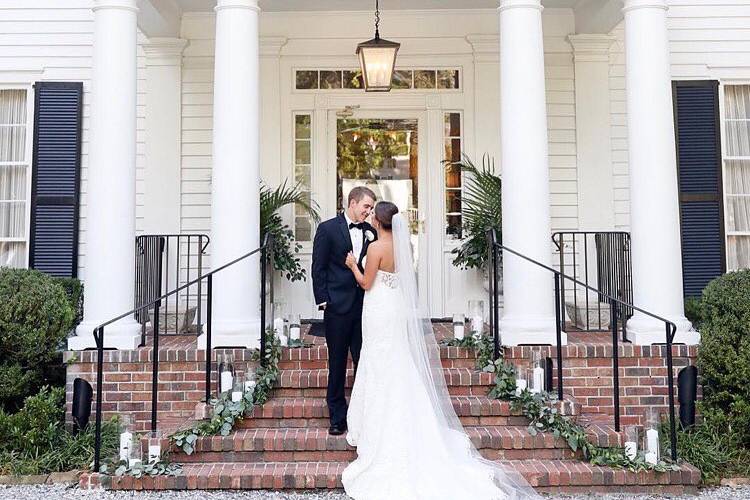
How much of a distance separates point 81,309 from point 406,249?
434 cm

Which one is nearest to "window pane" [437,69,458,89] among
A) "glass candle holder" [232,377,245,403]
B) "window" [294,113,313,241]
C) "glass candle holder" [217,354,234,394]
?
"window" [294,113,313,241]

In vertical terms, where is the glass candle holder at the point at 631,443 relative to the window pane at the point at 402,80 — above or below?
below

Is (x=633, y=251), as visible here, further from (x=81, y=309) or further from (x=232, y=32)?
(x=81, y=309)

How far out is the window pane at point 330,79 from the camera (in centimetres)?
774

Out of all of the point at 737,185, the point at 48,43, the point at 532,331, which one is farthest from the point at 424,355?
the point at 48,43

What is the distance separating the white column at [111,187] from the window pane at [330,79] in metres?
2.62

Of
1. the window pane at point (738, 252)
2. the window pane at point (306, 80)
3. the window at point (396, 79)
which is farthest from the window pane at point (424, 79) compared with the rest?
the window pane at point (738, 252)

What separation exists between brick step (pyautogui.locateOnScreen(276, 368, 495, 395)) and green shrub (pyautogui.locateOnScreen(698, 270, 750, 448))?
1.85 metres

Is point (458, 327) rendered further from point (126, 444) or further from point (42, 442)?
point (42, 442)

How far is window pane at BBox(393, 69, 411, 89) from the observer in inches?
305

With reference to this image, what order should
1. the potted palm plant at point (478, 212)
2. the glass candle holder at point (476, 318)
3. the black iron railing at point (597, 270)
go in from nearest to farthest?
the glass candle holder at point (476, 318)
the black iron railing at point (597, 270)
the potted palm plant at point (478, 212)

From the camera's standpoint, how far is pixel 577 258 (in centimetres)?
757

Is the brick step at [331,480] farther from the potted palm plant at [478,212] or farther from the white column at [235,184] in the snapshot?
the potted palm plant at [478,212]

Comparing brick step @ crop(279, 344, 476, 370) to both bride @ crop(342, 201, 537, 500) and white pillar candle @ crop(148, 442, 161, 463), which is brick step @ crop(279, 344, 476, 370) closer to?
bride @ crop(342, 201, 537, 500)
